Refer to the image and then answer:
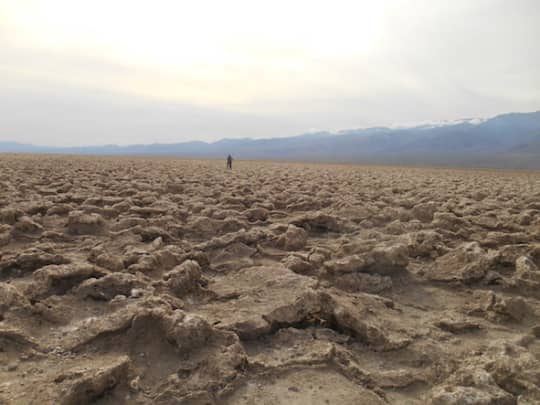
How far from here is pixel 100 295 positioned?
289 centimetres

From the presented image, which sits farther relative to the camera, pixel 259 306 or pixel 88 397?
pixel 259 306

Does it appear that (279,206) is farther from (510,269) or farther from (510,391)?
(510,391)

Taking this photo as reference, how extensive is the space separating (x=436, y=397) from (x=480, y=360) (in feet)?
1.73

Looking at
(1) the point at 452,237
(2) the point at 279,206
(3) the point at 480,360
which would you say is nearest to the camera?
(3) the point at 480,360

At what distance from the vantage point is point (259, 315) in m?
2.63

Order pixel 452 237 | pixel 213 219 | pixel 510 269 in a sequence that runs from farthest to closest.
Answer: pixel 213 219 < pixel 452 237 < pixel 510 269

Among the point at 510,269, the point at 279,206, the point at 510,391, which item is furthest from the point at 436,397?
the point at 279,206

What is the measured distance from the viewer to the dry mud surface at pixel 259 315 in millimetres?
1968

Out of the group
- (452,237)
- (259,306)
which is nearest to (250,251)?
(259,306)

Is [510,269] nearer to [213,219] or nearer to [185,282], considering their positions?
[185,282]

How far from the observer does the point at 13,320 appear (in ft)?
8.02

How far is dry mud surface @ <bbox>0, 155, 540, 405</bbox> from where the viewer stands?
197cm

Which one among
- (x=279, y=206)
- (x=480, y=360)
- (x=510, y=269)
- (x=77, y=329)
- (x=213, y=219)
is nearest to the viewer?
(x=480, y=360)

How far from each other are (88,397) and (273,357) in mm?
928
